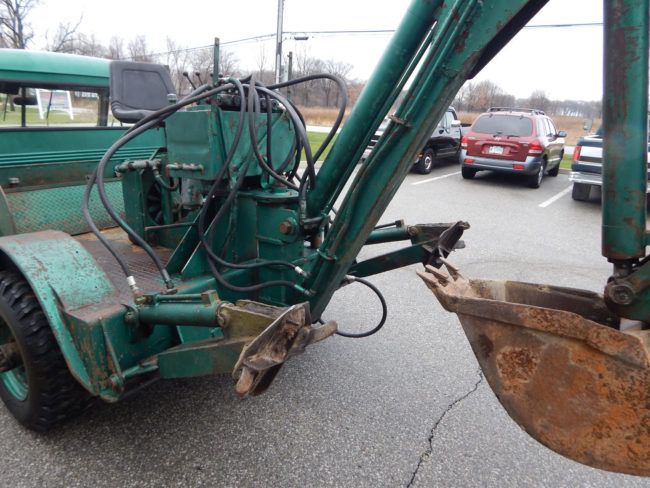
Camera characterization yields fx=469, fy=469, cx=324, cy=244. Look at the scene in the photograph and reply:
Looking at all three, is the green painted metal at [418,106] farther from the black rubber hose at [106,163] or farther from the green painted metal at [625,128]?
the black rubber hose at [106,163]

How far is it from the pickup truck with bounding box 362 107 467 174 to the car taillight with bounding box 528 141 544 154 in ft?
7.86

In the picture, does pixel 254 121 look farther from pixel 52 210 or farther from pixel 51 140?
pixel 51 140

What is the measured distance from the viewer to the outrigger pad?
1.45 metres

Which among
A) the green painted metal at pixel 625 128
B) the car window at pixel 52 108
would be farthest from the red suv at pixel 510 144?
the green painted metal at pixel 625 128

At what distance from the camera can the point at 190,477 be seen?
230 centimetres

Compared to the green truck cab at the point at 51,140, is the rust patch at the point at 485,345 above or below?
below

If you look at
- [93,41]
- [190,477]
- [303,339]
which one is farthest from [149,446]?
[93,41]

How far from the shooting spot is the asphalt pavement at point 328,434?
2.34 m

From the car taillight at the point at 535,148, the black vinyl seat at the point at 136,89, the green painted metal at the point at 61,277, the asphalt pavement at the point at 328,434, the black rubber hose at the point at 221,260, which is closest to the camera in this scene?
the green painted metal at the point at 61,277

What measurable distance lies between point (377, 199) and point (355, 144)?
1.20 feet

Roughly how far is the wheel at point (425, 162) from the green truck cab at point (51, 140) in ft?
30.9

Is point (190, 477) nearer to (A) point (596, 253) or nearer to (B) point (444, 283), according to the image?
(B) point (444, 283)

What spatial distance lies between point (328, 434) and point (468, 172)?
10610 mm

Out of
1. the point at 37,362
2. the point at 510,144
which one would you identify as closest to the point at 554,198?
the point at 510,144
